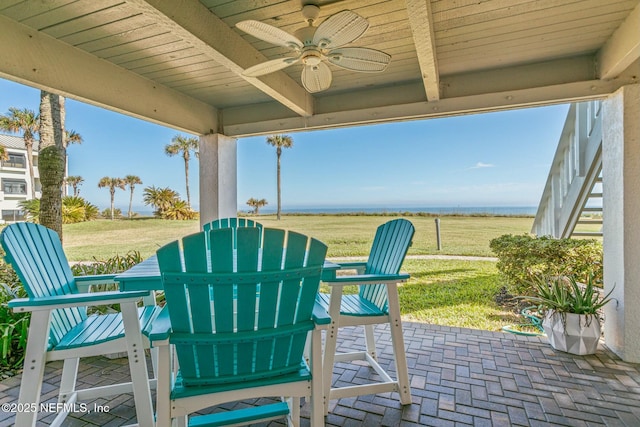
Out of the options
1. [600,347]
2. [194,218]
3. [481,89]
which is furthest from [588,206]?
[194,218]

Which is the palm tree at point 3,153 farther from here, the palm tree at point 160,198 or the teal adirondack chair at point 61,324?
the palm tree at point 160,198

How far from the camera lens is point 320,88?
7.81 ft

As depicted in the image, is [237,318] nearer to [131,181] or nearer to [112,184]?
[112,184]

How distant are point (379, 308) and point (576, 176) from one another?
3081 millimetres

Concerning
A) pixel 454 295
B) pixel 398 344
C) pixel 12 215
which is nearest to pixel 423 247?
pixel 454 295

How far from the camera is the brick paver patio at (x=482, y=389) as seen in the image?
179 cm

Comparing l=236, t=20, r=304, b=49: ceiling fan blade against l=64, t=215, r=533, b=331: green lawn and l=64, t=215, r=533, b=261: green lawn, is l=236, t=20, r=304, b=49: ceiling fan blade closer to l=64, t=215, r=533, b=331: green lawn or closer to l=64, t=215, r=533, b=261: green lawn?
l=64, t=215, r=533, b=331: green lawn

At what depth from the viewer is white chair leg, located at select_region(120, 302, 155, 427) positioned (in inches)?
61.1

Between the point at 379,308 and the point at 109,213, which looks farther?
the point at 109,213

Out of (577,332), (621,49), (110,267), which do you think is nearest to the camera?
(621,49)

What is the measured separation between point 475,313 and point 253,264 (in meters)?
3.55

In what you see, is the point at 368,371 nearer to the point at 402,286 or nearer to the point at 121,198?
the point at 402,286

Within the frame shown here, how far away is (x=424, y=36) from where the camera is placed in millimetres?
1875

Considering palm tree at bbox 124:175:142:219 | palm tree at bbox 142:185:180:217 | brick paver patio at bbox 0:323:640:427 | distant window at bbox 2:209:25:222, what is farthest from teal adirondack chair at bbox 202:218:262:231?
palm tree at bbox 124:175:142:219
